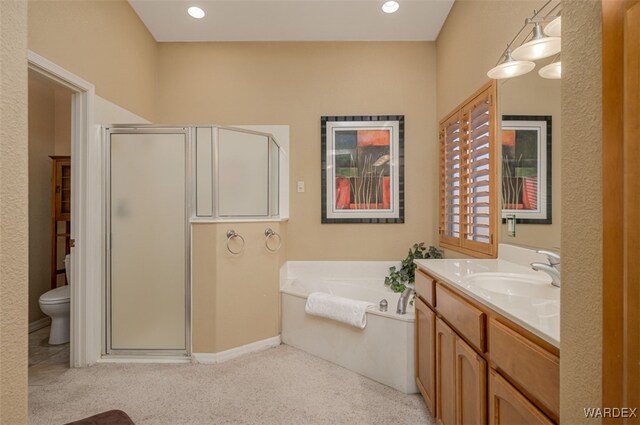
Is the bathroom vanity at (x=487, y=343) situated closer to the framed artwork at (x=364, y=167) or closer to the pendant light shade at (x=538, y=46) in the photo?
the pendant light shade at (x=538, y=46)

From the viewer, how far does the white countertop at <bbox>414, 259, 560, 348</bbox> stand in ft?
2.81

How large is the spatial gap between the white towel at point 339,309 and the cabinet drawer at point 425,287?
0.49m

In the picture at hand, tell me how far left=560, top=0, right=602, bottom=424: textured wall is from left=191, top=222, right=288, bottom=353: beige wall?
7.31ft

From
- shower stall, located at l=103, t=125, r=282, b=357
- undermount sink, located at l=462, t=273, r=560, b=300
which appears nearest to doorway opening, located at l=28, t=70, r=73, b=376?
shower stall, located at l=103, t=125, r=282, b=357

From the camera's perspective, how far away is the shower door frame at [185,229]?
2.47 metres

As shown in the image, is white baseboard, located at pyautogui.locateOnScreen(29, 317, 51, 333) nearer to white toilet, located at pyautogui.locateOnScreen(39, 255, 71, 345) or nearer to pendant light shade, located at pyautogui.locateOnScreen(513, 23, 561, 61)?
white toilet, located at pyautogui.locateOnScreen(39, 255, 71, 345)

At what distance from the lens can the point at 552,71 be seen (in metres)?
1.45

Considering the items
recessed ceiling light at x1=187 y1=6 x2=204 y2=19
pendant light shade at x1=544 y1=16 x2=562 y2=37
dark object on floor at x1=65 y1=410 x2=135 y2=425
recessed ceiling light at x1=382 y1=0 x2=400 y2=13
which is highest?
recessed ceiling light at x1=187 y1=6 x2=204 y2=19

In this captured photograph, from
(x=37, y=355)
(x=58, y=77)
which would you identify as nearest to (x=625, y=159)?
(x=58, y=77)

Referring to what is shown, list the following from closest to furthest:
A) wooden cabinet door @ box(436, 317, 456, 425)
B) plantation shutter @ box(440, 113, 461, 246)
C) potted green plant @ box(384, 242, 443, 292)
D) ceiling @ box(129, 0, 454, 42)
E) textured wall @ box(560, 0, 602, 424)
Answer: textured wall @ box(560, 0, 602, 424) → wooden cabinet door @ box(436, 317, 456, 425) → plantation shutter @ box(440, 113, 461, 246) → ceiling @ box(129, 0, 454, 42) → potted green plant @ box(384, 242, 443, 292)

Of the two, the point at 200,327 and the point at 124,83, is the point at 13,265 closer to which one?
the point at 200,327

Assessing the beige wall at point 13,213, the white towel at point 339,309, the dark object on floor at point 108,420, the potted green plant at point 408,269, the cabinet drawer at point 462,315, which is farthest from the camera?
the potted green plant at point 408,269

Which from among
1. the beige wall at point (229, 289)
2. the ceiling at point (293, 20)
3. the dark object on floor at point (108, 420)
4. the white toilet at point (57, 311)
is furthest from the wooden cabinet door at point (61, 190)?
the dark object on floor at point (108, 420)

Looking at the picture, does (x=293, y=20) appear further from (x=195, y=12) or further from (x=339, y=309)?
(x=339, y=309)
